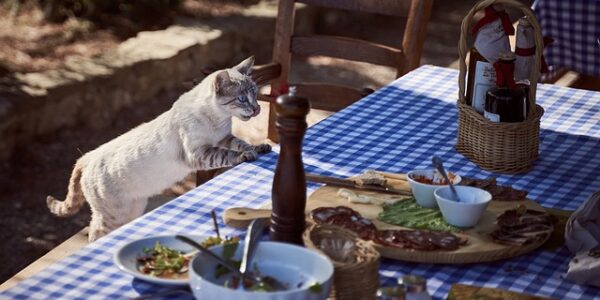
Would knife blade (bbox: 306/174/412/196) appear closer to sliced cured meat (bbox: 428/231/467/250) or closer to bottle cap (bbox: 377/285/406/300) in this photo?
sliced cured meat (bbox: 428/231/467/250)

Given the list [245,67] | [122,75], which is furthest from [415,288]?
[122,75]

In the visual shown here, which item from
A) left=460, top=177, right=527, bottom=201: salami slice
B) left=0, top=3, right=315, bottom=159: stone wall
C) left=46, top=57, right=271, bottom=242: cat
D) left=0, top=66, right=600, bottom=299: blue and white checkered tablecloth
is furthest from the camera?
left=0, top=3, right=315, bottom=159: stone wall

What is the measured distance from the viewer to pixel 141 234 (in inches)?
93.0

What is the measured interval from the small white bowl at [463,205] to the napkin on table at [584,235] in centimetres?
19

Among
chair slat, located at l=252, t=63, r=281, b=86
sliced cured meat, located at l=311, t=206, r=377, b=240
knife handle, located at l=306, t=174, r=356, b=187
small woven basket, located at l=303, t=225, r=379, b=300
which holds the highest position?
small woven basket, located at l=303, t=225, r=379, b=300

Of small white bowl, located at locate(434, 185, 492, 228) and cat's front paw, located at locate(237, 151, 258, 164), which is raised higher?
small white bowl, located at locate(434, 185, 492, 228)

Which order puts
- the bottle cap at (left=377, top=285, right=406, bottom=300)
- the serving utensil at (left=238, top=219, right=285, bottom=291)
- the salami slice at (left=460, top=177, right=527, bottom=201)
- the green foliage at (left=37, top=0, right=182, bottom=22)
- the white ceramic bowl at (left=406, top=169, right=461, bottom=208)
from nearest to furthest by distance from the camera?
the bottle cap at (left=377, top=285, right=406, bottom=300) < the serving utensil at (left=238, top=219, right=285, bottom=291) < the white ceramic bowl at (left=406, top=169, right=461, bottom=208) < the salami slice at (left=460, top=177, right=527, bottom=201) < the green foliage at (left=37, top=0, right=182, bottom=22)

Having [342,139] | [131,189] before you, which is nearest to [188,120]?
[131,189]

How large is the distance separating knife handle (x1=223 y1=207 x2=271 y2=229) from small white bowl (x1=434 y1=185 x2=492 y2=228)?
38cm

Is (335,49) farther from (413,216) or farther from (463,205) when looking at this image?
(463,205)

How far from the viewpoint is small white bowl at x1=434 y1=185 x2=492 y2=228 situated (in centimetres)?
229

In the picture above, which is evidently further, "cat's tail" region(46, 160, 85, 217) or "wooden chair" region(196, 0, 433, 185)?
"wooden chair" region(196, 0, 433, 185)

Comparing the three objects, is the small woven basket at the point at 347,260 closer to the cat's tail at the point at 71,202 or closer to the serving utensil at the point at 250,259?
the serving utensil at the point at 250,259

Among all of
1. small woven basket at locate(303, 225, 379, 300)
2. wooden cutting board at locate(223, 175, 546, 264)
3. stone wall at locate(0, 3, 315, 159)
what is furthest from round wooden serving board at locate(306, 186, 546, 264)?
stone wall at locate(0, 3, 315, 159)
